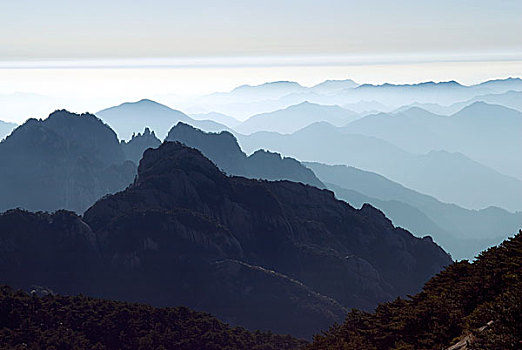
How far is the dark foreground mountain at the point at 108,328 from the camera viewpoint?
97.1 m

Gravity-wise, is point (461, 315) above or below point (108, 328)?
above

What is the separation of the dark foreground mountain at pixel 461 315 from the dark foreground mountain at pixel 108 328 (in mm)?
38588

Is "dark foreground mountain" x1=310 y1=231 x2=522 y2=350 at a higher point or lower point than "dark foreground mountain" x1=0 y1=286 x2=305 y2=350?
higher

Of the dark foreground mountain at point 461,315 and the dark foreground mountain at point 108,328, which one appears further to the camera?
the dark foreground mountain at point 108,328

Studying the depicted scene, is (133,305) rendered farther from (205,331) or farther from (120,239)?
(120,239)

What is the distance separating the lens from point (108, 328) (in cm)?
10412

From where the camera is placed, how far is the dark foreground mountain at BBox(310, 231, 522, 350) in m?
36.3

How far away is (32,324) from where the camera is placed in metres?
100

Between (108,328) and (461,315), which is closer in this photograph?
(461,315)

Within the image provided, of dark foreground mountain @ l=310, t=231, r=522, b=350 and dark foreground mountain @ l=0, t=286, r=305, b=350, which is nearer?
dark foreground mountain @ l=310, t=231, r=522, b=350

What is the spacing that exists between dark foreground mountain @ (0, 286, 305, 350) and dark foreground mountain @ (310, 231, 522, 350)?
38588 mm

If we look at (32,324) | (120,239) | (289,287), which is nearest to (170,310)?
(32,324)

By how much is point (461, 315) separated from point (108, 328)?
71.4m

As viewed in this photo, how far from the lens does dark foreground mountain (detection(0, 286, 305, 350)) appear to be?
9706 centimetres
